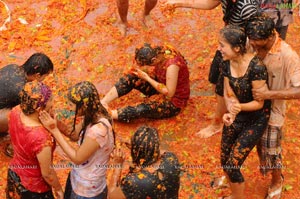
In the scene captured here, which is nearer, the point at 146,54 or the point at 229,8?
the point at 229,8

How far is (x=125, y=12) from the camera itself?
7.64 m

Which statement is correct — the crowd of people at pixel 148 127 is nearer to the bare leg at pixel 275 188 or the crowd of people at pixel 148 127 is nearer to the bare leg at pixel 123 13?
the bare leg at pixel 275 188

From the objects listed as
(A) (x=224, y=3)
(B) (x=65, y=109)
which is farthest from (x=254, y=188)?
(B) (x=65, y=109)

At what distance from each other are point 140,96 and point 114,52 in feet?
3.55

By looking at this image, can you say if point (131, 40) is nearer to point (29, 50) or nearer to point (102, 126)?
point (29, 50)

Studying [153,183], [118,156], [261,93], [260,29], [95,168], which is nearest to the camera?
[153,183]

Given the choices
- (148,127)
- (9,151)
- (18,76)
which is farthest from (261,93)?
(9,151)

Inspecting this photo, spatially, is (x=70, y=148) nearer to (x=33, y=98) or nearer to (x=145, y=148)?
(x=33, y=98)

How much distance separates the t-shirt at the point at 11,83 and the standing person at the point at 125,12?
272 cm

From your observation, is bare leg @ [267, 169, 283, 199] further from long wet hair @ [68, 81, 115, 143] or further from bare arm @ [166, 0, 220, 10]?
long wet hair @ [68, 81, 115, 143]

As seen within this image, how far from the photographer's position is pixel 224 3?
5496mm

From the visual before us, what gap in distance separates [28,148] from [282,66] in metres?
2.46

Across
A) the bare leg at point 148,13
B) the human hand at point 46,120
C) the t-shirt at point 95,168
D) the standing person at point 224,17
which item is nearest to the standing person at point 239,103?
the standing person at point 224,17

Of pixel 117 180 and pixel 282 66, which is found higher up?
pixel 282 66
